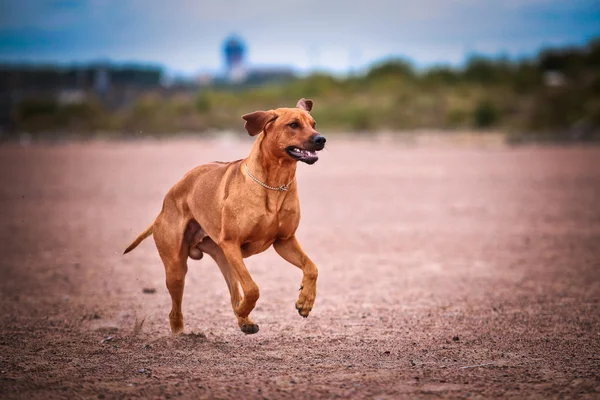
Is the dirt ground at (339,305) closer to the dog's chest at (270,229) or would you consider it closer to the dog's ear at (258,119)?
the dog's chest at (270,229)

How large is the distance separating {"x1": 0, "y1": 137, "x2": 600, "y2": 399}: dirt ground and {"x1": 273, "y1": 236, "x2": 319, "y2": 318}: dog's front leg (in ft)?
1.85

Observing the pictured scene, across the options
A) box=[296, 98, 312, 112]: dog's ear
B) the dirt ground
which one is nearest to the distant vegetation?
the dirt ground

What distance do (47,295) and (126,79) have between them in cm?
13812

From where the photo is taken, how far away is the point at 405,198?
26.5 meters

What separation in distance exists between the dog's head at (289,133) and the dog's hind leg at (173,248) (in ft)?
4.74

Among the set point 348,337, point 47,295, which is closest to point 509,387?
point 348,337

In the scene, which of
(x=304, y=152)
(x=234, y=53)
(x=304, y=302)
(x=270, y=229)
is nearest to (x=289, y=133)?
(x=304, y=152)

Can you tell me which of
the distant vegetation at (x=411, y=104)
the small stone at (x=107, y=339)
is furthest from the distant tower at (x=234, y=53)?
the small stone at (x=107, y=339)

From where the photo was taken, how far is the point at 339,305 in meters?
11.3

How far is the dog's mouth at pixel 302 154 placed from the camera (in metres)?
7.47

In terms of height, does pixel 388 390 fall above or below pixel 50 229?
above

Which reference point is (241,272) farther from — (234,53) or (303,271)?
(234,53)

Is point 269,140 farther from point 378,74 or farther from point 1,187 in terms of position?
point 378,74

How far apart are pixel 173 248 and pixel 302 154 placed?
192cm
